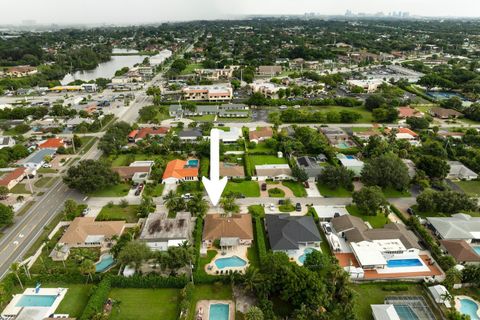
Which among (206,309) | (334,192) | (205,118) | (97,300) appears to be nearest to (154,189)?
(97,300)

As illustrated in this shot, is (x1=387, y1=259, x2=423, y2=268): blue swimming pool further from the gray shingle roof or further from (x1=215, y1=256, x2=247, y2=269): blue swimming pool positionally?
(x1=215, y1=256, x2=247, y2=269): blue swimming pool

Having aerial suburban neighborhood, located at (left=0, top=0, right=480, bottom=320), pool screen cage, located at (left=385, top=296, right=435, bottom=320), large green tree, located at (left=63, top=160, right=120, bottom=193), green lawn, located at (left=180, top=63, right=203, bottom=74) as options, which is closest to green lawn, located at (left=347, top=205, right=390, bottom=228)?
aerial suburban neighborhood, located at (left=0, top=0, right=480, bottom=320)

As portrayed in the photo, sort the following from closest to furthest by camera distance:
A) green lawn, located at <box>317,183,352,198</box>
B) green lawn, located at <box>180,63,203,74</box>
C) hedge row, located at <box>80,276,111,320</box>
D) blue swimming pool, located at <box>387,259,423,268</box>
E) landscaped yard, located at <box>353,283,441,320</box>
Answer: hedge row, located at <box>80,276,111,320</box> → landscaped yard, located at <box>353,283,441,320</box> → blue swimming pool, located at <box>387,259,423,268</box> → green lawn, located at <box>317,183,352,198</box> → green lawn, located at <box>180,63,203,74</box>

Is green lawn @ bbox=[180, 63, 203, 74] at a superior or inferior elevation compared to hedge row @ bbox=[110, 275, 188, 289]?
superior

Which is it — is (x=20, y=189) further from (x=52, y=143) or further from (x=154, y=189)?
(x=154, y=189)

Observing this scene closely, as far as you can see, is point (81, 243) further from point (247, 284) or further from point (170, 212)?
point (247, 284)

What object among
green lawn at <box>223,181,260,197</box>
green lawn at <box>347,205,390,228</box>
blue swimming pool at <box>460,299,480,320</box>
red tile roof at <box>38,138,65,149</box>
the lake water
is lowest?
blue swimming pool at <box>460,299,480,320</box>

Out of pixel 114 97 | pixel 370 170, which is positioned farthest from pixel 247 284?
pixel 114 97
